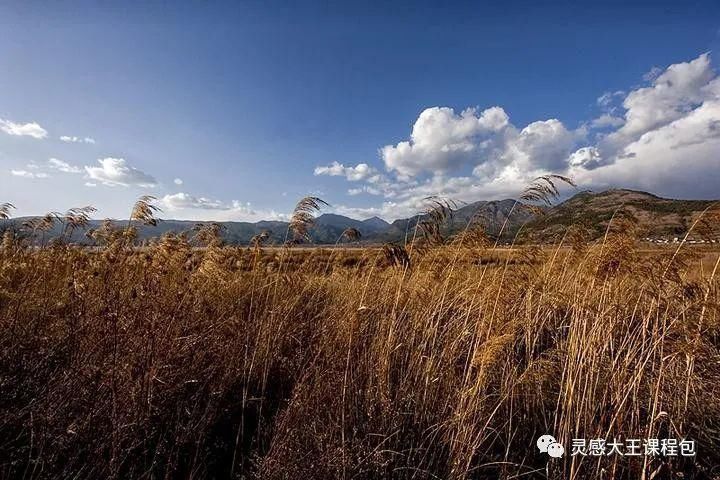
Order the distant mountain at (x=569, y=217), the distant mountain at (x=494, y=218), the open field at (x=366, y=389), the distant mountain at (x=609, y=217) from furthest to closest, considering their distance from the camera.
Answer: the distant mountain at (x=494, y=218)
the distant mountain at (x=569, y=217)
the distant mountain at (x=609, y=217)
the open field at (x=366, y=389)

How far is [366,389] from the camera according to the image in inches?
141

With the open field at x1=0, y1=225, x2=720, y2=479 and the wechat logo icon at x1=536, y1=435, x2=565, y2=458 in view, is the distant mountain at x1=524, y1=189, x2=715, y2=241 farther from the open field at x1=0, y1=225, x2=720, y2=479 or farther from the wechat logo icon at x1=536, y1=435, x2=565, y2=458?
the wechat logo icon at x1=536, y1=435, x2=565, y2=458

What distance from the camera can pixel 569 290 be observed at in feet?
17.0

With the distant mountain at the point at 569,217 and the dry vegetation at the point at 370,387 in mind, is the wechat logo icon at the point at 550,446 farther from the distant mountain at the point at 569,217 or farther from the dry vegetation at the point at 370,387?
the distant mountain at the point at 569,217

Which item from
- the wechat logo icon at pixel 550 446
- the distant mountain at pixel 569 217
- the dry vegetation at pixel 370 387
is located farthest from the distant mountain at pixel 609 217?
the wechat logo icon at pixel 550 446

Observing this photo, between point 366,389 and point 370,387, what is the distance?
0.43 feet

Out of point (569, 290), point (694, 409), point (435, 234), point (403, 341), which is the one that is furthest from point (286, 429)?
point (569, 290)

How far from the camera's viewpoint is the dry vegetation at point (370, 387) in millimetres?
2715

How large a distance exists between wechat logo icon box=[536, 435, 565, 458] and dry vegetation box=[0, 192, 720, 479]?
9 cm

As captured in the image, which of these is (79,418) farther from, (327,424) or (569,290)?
(569,290)

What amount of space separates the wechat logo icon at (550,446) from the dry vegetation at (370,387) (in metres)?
0.09

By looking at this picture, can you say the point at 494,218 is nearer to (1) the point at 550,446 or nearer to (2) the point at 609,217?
(2) the point at 609,217

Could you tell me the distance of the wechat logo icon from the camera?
118 inches

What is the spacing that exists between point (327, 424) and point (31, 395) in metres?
2.44
